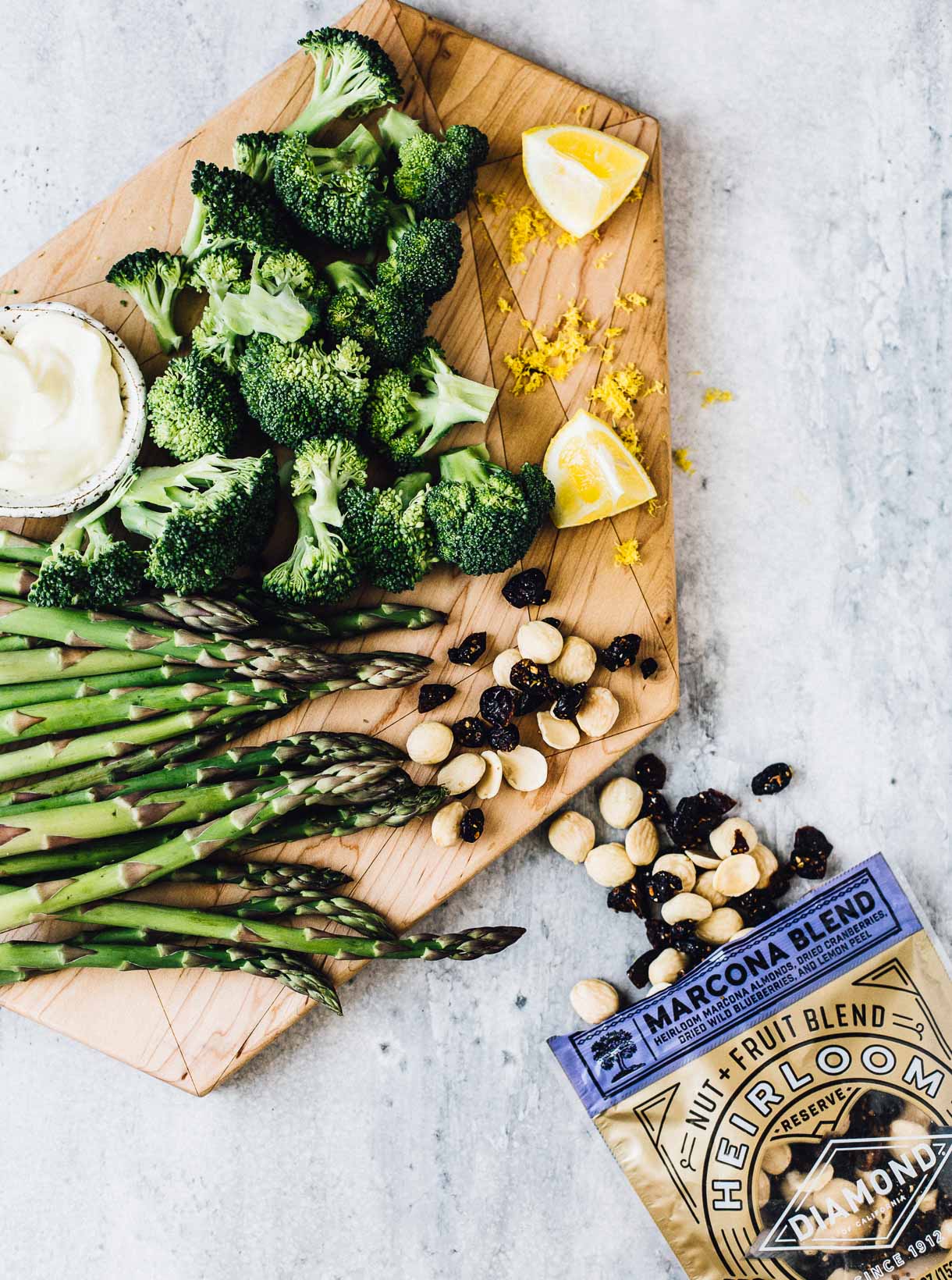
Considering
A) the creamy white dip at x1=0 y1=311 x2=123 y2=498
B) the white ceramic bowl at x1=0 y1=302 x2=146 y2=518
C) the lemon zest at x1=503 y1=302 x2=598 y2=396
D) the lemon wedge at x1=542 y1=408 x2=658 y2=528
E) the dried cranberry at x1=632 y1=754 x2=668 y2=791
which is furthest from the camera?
the dried cranberry at x1=632 y1=754 x2=668 y2=791

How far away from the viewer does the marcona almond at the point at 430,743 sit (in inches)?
100

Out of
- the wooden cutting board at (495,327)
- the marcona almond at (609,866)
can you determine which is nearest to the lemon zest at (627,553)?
the wooden cutting board at (495,327)

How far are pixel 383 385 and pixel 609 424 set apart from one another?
0.63 meters

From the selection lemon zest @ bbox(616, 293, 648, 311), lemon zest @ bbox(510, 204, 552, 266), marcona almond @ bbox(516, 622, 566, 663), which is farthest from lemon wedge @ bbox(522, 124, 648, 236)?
marcona almond @ bbox(516, 622, 566, 663)

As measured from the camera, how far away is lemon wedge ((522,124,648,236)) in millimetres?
2500

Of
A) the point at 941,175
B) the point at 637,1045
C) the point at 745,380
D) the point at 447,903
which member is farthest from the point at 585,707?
the point at 941,175

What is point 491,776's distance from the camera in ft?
8.45

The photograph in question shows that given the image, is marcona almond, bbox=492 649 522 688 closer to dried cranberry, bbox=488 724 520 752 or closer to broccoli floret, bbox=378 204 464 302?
dried cranberry, bbox=488 724 520 752

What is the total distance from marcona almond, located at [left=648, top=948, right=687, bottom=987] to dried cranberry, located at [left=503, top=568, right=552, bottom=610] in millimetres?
1028

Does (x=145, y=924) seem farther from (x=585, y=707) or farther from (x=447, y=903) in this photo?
(x=585, y=707)

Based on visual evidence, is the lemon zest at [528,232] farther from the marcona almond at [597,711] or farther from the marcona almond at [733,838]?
the marcona almond at [733,838]

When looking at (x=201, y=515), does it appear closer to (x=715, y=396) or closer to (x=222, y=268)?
(x=222, y=268)

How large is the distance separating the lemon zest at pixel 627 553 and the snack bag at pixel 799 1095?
3.33 ft

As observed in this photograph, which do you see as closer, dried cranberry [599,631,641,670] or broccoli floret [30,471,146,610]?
broccoli floret [30,471,146,610]
